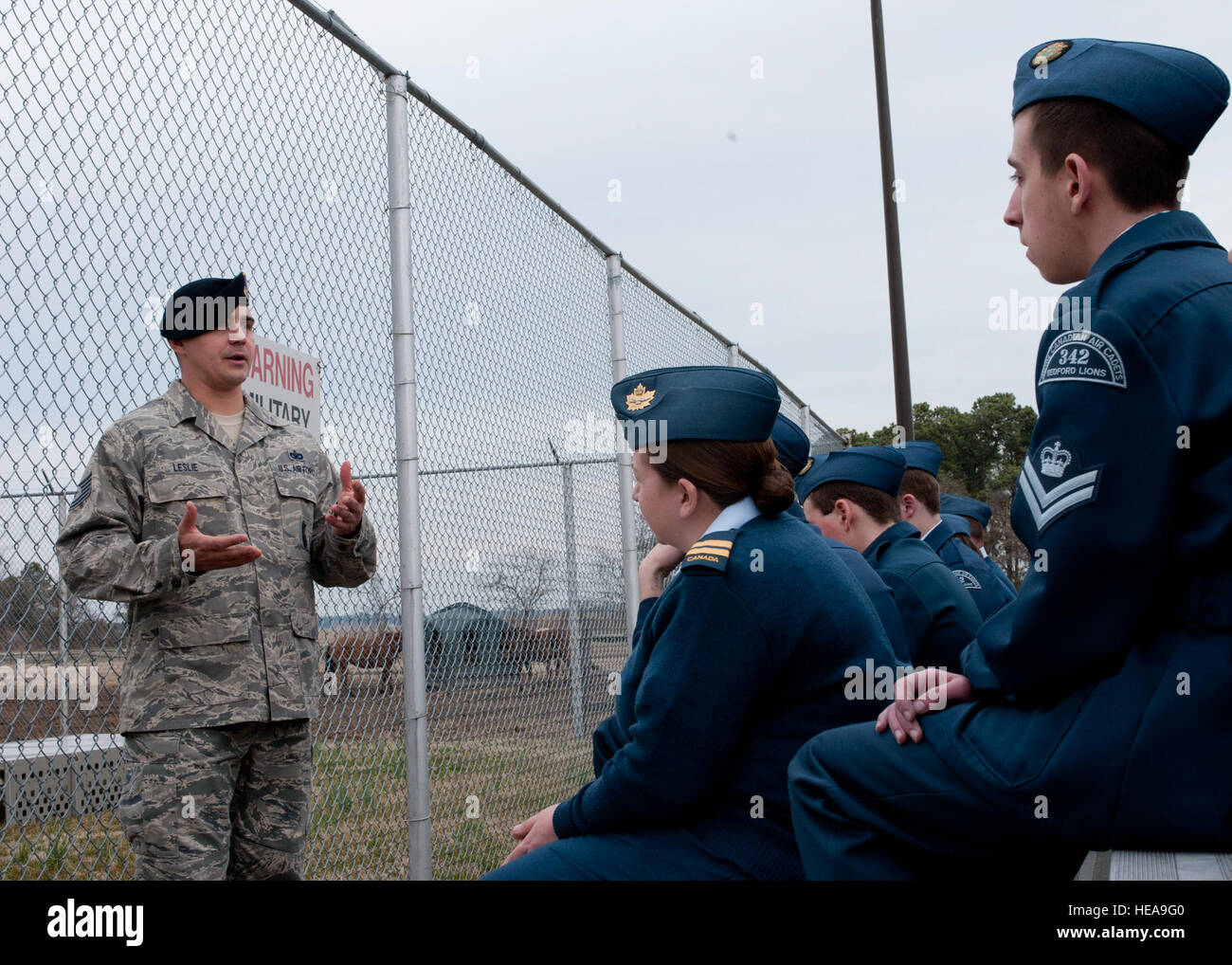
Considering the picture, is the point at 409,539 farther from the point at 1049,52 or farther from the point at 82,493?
the point at 1049,52

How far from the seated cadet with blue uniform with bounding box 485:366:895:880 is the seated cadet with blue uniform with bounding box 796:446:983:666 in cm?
179

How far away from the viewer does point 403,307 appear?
4090 millimetres

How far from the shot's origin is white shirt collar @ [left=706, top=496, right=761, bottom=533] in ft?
7.67

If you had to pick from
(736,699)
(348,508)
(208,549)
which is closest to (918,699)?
(736,699)

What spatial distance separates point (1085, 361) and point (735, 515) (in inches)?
38.9

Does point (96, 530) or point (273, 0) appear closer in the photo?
point (96, 530)

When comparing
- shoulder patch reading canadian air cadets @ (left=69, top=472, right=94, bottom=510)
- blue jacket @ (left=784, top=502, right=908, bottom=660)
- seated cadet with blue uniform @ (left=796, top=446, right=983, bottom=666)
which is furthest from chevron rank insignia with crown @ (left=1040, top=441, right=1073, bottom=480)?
shoulder patch reading canadian air cadets @ (left=69, top=472, right=94, bottom=510)

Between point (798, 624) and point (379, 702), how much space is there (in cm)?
257

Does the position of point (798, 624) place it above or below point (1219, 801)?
above

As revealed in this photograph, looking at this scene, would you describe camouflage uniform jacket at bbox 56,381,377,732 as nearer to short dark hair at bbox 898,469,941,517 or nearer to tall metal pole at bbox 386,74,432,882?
tall metal pole at bbox 386,74,432,882

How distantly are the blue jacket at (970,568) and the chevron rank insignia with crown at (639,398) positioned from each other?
12.2 feet

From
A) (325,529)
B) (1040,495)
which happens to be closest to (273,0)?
(325,529)
